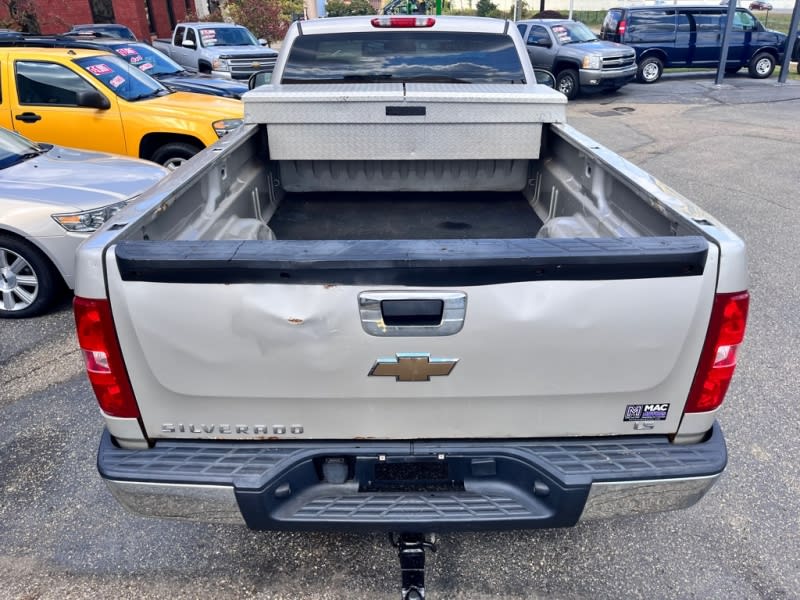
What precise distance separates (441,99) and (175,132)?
4.66 m

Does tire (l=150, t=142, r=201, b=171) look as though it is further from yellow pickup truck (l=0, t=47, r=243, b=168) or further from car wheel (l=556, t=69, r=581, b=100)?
car wheel (l=556, t=69, r=581, b=100)

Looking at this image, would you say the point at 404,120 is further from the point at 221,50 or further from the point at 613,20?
the point at 613,20

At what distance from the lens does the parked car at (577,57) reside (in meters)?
15.4

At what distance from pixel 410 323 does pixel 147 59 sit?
11.1 m

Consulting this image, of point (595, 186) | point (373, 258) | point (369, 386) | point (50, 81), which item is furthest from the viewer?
point (50, 81)

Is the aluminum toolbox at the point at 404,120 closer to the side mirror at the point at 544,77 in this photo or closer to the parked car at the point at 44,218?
the side mirror at the point at 544,77

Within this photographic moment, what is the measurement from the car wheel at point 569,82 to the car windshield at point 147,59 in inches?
388

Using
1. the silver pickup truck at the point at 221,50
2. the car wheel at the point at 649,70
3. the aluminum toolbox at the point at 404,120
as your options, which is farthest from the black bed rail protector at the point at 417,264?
the car wheel at the point at 649,70

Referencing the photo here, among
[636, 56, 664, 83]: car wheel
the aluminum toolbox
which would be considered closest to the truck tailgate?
the aluminum toolbox

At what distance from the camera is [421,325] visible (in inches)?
74.1

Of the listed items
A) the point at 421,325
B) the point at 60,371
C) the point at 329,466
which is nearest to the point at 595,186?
the point at 421,325

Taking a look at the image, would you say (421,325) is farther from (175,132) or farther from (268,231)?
(175,132)

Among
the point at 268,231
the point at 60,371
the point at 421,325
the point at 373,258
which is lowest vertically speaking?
the point at 60,371

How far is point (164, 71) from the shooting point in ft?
35.9
